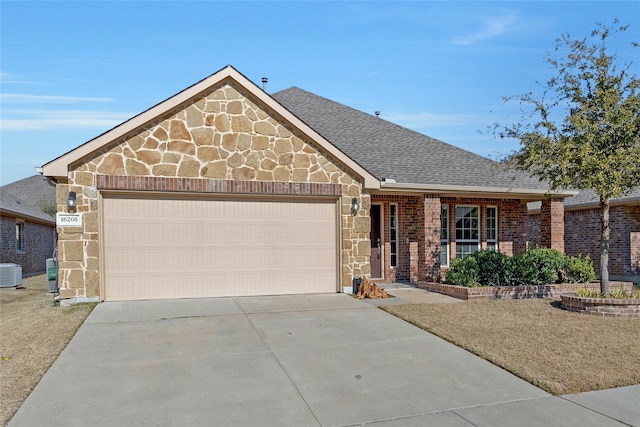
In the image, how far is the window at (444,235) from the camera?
14.6 meters

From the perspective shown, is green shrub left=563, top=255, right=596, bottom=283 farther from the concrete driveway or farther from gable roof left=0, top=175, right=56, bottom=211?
gable roof left=0, top=175, right=56, bottom=211

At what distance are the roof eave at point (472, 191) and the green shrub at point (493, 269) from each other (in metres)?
2.30

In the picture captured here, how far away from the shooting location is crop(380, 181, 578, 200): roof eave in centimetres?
1294

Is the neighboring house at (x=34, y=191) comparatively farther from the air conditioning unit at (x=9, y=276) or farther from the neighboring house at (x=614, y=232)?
the neighboring house at (x=614, y=232)

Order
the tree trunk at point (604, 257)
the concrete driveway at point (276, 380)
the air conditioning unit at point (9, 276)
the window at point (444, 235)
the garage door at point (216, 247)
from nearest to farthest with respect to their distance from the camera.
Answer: the concrete driveway at point (276, 380)
the tree trunk at point (604, 257)
the garage door at point (216, 247)
the window at point (444, 235)
the air conditioning unit at point (9, 276)

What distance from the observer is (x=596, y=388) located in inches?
210

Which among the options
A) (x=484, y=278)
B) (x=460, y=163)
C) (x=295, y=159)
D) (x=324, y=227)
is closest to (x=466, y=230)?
(x=460, y=163)

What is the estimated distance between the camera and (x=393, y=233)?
1428 cm

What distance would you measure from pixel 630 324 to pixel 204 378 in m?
7.69

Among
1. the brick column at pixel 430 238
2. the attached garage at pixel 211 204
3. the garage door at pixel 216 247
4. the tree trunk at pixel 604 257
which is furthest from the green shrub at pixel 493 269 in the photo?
the garage door at pixel 216 247

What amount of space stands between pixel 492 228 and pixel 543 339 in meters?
8.41

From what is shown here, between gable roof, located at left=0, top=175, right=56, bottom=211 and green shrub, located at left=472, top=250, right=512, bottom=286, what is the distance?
131ft

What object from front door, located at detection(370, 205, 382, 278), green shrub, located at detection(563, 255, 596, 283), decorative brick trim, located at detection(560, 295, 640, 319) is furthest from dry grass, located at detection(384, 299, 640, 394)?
front door, located at detection(370, 205, 382, 278)

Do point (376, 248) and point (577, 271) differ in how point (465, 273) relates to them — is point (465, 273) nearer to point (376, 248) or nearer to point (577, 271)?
point (376, 248)
